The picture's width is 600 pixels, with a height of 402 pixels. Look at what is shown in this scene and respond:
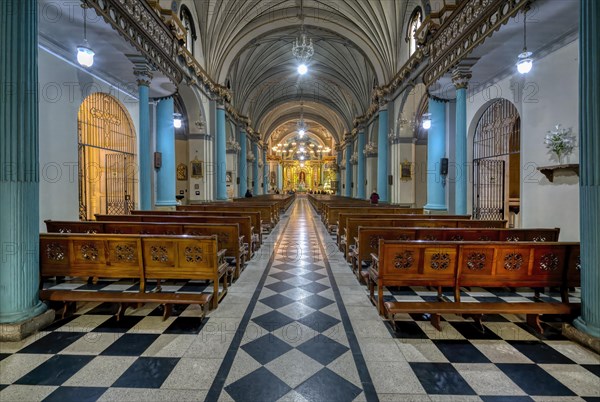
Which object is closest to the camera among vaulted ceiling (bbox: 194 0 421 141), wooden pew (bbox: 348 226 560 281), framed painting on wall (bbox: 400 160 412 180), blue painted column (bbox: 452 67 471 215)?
wooden pew (bbox: 348 226 560 281)

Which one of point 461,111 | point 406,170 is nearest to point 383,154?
point 406,170

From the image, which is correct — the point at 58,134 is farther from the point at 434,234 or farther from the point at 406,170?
the point at 406,170

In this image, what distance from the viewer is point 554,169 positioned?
20.5 ft

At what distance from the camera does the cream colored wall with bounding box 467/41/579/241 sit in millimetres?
5922

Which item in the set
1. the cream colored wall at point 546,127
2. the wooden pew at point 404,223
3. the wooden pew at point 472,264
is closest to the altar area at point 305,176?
the cream colored wall at point 546,127

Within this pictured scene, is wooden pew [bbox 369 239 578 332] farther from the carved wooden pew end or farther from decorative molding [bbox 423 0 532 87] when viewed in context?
decorative molding [bbox 423 0 532 87]

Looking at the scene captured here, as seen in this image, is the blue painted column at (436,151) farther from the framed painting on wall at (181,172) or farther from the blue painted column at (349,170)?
the blue painted column at (349,170)

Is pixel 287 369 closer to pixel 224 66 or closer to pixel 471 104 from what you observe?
pixel 471 104

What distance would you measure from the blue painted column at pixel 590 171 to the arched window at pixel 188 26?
38.1 ft

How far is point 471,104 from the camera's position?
974 cm

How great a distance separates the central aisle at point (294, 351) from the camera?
7.17ft

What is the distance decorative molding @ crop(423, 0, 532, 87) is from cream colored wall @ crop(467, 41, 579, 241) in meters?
1.56

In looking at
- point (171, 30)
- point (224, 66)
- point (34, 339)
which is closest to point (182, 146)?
point (224, 66)

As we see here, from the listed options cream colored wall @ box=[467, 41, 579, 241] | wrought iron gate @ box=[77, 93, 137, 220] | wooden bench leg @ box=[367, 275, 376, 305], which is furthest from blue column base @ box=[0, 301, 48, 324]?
cream colored wall @ box=[467, 41, 579, 241]
